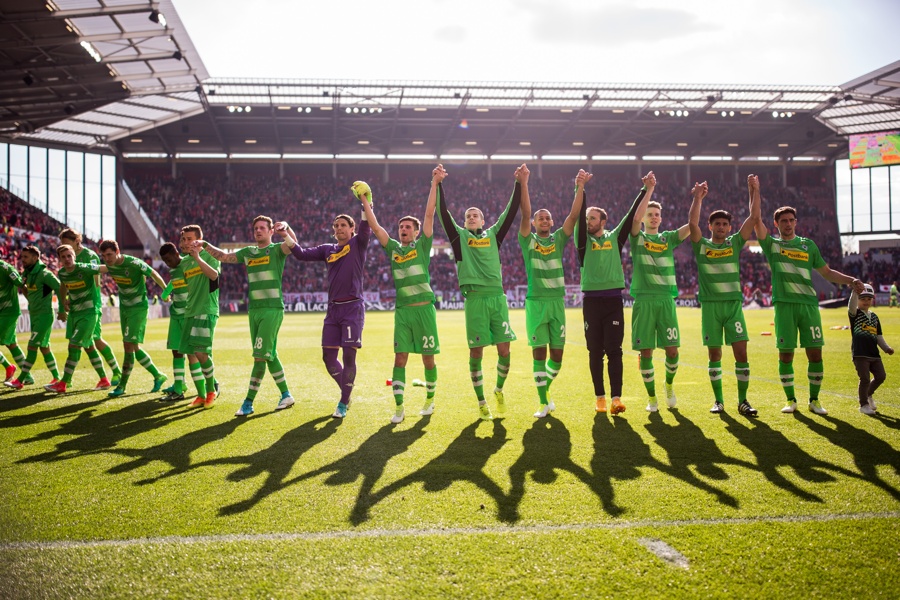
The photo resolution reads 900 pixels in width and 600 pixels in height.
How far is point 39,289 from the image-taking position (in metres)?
9.09

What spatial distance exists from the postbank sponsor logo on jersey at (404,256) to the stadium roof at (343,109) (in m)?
19.4

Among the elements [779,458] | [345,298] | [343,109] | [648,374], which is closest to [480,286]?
[345,298]

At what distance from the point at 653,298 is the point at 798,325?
1.57m

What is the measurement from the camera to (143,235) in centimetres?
4506

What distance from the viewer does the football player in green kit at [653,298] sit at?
6945mm

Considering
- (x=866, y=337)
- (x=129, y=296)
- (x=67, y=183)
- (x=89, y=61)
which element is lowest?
(x=866, y=337)

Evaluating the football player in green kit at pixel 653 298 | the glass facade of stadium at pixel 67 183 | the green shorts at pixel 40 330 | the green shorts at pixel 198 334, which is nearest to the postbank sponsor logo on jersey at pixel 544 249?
the football player in green kit at pixel 653 298

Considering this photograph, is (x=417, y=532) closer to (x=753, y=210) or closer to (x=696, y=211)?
(x=696, y=211)

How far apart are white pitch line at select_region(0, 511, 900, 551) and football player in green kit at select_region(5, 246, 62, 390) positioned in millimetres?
6974

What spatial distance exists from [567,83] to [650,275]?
32.8 metres

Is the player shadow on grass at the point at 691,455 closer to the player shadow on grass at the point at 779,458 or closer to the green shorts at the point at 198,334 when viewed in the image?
the player shadow on grass at the point at 779,458

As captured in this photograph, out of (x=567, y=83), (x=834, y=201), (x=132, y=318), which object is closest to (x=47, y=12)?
(x=132, y=318)

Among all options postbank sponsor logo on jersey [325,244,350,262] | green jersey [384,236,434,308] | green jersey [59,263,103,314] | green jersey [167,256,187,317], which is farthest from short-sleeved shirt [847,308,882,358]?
green jersey [59,263,103,314]

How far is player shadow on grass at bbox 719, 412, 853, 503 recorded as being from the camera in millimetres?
4137
